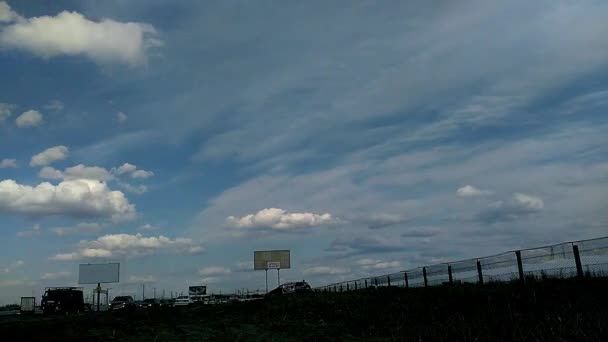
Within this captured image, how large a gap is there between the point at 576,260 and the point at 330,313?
29.7 ft

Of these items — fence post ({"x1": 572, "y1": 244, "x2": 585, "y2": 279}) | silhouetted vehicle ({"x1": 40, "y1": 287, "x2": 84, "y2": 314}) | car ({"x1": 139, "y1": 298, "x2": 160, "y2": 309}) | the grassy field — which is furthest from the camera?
silhouetted vehicle ({"x1": 40, "y1": 287, "x2": 84, "y2": 314})

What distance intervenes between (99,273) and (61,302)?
31.8 metres

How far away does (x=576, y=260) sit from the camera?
1908cm

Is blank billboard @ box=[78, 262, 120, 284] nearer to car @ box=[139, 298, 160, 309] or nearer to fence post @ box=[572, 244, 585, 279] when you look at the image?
car @ box=[139, 298, 160, 309]

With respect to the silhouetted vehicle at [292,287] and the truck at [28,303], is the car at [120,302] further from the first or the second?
the truck at [28,303]

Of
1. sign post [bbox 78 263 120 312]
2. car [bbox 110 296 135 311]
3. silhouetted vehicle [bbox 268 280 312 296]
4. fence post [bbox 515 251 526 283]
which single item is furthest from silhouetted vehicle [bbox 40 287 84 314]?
fence post [bbox 515 251 526 283]

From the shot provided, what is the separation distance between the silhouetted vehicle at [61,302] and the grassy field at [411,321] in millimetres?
30591

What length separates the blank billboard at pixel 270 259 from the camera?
9700 centimetres

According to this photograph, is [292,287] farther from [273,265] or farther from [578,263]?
[578,263]

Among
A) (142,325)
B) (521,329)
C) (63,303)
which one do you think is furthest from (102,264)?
(521,329)

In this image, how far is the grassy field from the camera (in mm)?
13156

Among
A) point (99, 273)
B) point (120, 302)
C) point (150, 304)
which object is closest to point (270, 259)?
point (99, 273)

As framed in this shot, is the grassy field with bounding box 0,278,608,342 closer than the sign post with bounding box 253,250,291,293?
Yes

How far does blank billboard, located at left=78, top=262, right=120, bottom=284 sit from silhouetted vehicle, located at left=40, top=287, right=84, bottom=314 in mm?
30550
